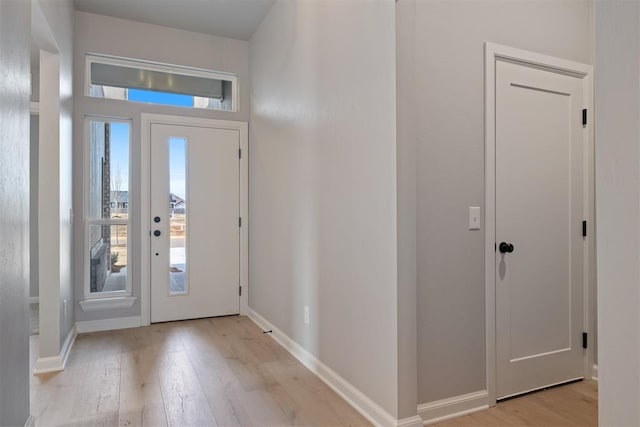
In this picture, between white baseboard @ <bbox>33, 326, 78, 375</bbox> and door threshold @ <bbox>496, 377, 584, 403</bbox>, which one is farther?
white baseboard @ <bbox>33, 326, 78, 375</bbox>

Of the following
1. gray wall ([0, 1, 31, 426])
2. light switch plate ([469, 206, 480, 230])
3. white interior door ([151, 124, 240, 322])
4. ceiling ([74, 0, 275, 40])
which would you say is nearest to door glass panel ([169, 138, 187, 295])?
white interior door ([151, 124, 240, 322])

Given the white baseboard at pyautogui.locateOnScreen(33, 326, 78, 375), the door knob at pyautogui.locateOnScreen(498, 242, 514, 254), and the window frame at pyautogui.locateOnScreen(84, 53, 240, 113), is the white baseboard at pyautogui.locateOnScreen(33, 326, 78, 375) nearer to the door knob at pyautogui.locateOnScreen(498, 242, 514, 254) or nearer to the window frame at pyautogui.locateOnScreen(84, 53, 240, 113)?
the window frame at pyautogui.locateOnScreen(84, 53, 240, 113)

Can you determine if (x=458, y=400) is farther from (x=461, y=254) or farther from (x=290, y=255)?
(x=290, y=255)

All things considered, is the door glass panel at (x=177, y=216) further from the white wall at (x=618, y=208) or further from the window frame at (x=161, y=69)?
the white wall at (x=618, y=208)

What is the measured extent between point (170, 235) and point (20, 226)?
7.60 feet

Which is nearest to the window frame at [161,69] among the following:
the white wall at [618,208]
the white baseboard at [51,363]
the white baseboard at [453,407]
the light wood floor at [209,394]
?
the white baseboard at [51,363]

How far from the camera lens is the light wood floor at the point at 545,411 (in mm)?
2125

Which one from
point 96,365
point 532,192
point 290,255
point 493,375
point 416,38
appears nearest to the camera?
point 416,38

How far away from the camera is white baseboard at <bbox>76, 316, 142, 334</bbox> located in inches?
148

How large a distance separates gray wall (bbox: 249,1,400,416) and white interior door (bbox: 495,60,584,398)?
0.79m

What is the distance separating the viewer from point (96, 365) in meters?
2.91

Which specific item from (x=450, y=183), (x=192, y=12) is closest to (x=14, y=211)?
(x=450, y=183)

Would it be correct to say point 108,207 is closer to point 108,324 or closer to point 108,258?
point 108,258

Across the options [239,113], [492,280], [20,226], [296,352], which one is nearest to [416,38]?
[492,280]
